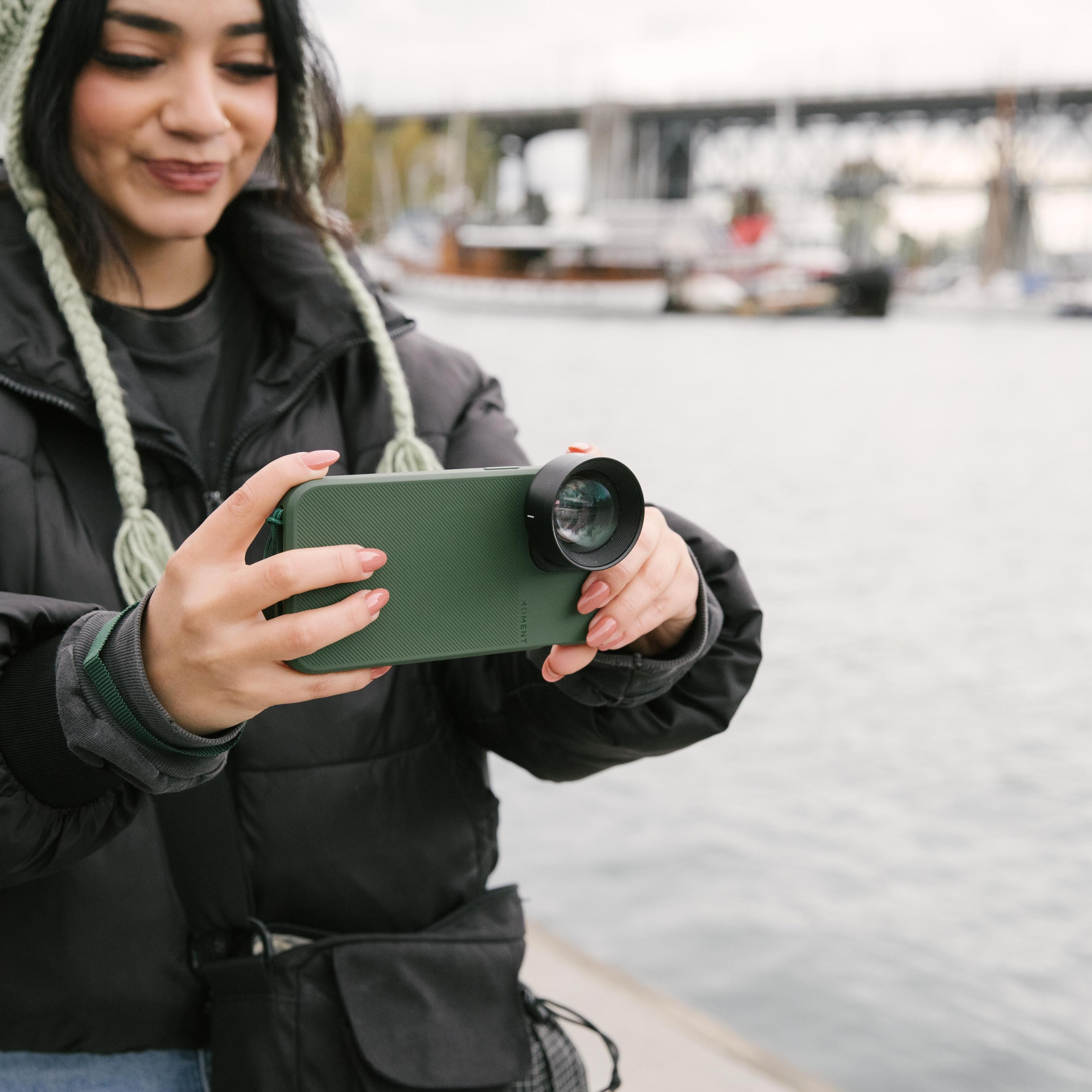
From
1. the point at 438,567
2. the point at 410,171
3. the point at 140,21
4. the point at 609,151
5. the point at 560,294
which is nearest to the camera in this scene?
the point at 438,567

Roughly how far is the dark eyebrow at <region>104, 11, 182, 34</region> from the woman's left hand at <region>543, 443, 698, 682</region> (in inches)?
23.3

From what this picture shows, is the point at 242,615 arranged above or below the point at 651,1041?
above

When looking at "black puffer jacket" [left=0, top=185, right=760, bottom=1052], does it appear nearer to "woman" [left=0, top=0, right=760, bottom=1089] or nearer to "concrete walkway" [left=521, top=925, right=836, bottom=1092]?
"woman" [left=0, top=0, right=760, bottom=1089]

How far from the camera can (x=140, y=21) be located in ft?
4.18

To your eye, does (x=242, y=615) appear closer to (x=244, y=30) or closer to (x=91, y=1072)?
(x=91, y=1072)

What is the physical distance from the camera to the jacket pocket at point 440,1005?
1.21 meters

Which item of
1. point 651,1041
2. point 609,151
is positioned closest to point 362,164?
point 609,151

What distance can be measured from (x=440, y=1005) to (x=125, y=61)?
919mm

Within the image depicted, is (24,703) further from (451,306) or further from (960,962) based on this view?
(451,306)

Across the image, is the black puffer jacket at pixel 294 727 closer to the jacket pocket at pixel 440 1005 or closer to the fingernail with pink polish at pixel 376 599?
the jacket pocket at pixel 440 1005

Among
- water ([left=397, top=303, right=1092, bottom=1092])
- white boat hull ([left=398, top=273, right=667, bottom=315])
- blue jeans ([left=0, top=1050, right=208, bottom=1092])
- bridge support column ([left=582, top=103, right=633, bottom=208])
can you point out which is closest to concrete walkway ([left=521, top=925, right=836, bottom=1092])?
water ([left=397, top=303, right=1092, bottom=1092])

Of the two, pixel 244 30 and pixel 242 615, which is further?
pixel 244 30

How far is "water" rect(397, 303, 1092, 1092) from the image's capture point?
10.5ft

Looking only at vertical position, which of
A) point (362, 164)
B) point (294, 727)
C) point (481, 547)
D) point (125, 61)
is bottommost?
point (294, 727)
